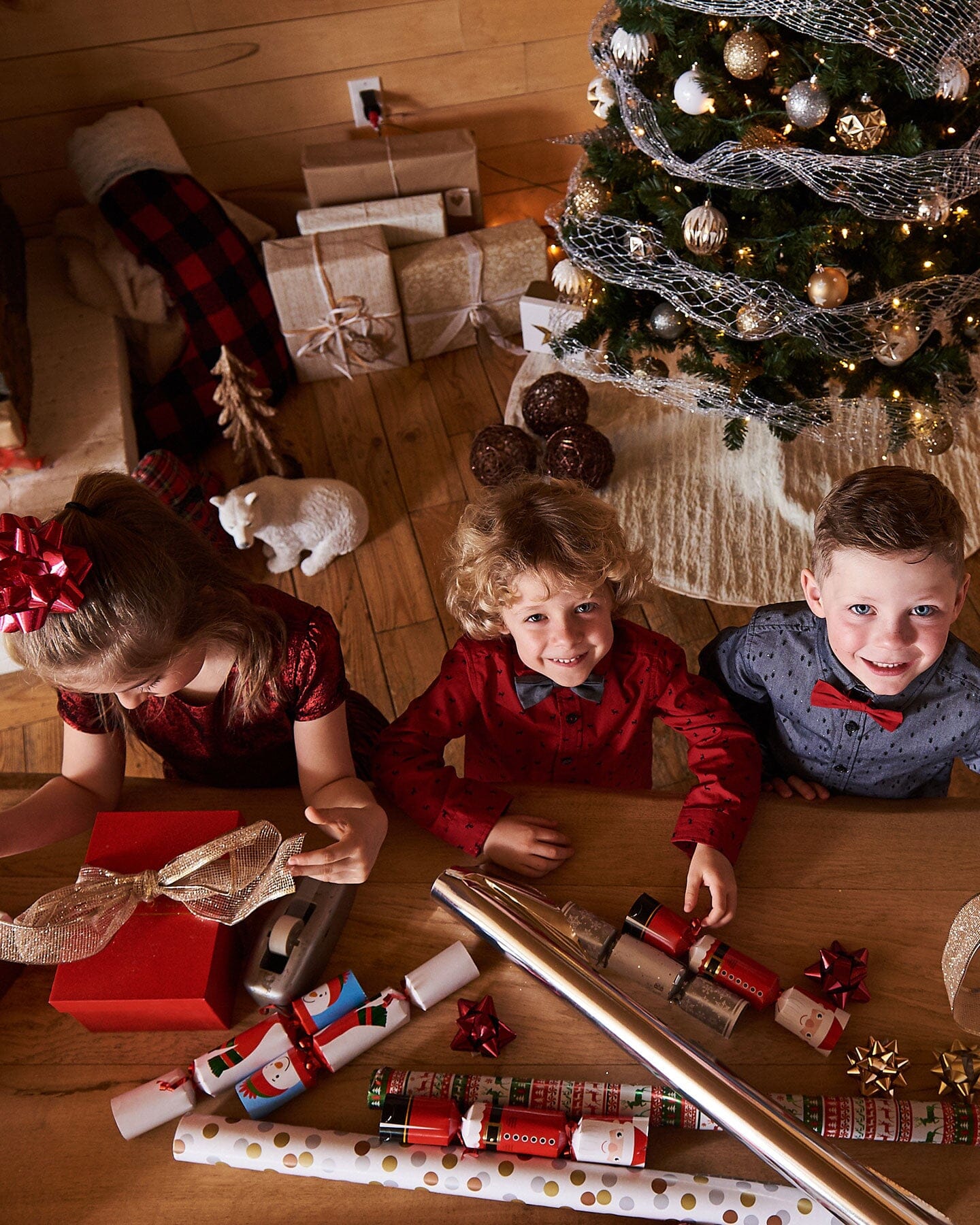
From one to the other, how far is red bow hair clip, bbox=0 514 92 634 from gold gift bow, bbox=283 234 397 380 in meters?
1.57

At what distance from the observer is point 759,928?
917 millimetres

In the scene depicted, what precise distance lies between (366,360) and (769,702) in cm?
161

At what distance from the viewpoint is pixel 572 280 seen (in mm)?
1798

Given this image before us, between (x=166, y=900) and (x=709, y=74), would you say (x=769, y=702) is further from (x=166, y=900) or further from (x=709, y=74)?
(x=709, y=74)

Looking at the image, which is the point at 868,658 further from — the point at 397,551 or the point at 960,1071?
the point at 397,551

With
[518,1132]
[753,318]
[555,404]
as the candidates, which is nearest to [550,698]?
[518,1132]

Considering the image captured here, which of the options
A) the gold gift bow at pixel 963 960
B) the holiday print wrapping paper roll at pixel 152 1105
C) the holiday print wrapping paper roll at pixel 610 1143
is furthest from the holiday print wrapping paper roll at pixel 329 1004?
the gold gift bow at pixel 963 960

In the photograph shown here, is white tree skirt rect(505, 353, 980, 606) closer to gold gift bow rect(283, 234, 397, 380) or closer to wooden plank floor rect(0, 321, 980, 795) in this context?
wooden plank floor rect(0, 321, 980, 795)

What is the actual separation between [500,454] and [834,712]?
3.57ft

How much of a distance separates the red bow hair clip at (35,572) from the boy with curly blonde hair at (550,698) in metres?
0.39

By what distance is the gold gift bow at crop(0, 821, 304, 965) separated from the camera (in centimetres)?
86

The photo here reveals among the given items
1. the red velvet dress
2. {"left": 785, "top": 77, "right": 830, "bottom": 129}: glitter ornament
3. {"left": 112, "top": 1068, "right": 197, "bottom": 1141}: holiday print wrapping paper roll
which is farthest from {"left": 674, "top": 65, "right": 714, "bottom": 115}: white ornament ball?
{"left": 112, "top": 1068, "right": 197, "bottom": 1141}: holiday print wrapping paper roll

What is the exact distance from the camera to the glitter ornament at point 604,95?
1652mm

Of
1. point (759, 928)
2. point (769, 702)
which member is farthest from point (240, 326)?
point (759, 928)
